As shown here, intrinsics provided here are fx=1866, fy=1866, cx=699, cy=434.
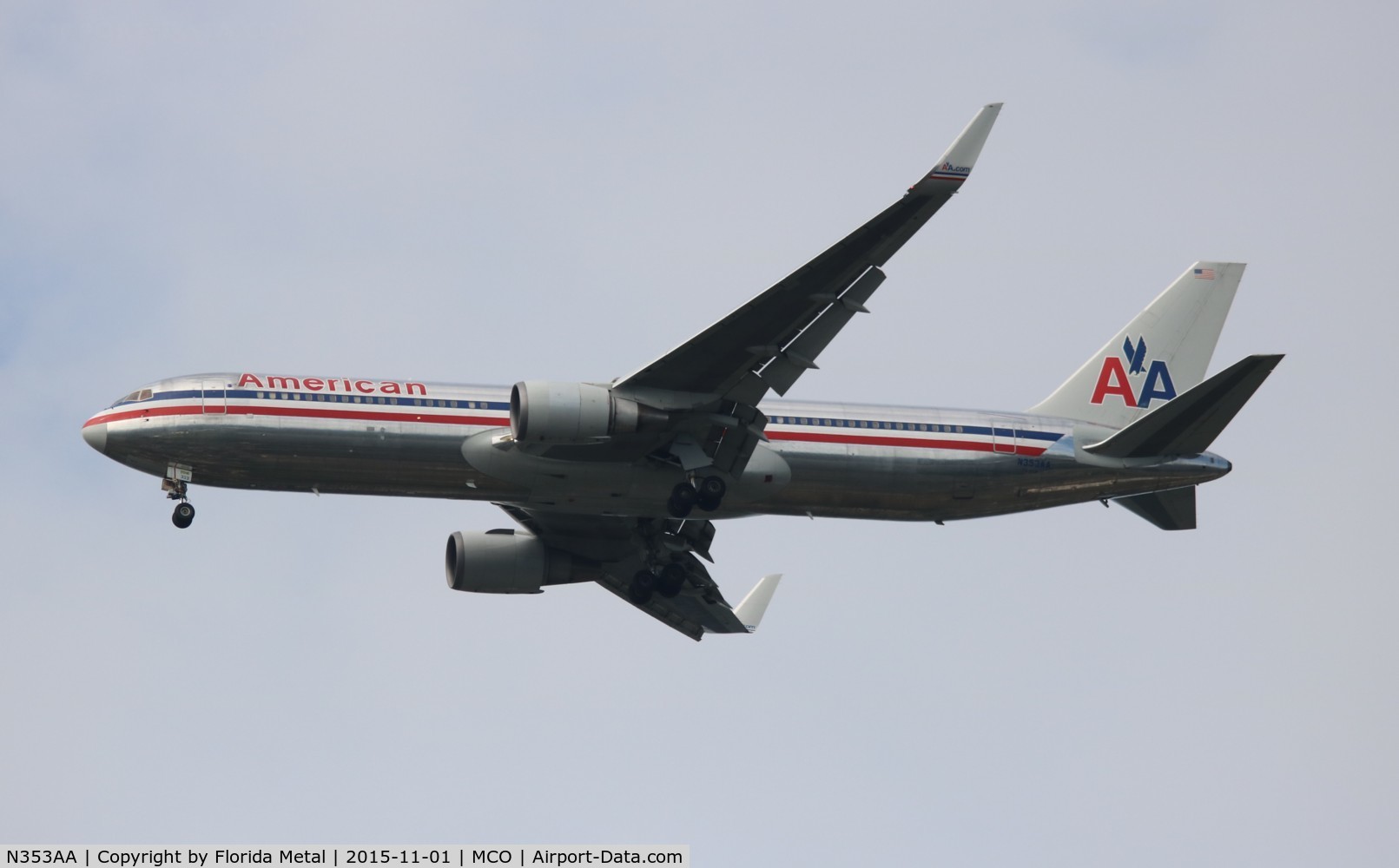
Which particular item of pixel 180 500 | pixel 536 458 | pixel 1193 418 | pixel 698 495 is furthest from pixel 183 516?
pixel 1193 418

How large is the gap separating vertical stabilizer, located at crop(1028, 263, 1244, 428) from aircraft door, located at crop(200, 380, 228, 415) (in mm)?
23053

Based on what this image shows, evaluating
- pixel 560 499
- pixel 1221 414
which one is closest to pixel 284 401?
pixel 560 499

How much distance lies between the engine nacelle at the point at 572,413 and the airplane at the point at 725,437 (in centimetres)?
4

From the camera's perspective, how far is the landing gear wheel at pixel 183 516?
162ft

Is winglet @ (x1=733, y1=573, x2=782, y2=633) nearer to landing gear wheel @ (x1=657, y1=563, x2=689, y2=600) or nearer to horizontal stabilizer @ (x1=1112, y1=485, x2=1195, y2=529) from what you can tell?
landing gear wheel @ (x1=657, y1=563, x2=689, y2=600)

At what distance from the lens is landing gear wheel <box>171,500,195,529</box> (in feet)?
162

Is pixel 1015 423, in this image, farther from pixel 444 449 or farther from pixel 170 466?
pixel 170 466

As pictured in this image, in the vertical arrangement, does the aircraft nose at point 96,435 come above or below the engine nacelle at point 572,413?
above

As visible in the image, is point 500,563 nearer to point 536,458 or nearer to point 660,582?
point 660,582

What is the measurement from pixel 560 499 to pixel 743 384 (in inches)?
238

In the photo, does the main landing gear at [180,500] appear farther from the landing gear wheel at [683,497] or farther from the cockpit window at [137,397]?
the landing gear wheel at [683,497]

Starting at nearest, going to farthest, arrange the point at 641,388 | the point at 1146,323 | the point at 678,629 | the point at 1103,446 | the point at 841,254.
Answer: the point at 841,254, the point at 641,388, the point at 1103,446, the point at 1146,323, the point at 678,629

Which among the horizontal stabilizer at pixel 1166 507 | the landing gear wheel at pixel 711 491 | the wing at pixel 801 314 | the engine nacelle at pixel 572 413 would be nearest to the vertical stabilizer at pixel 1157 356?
the horizontal stabilizer at pixel 1166 507

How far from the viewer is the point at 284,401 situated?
1918 inches
